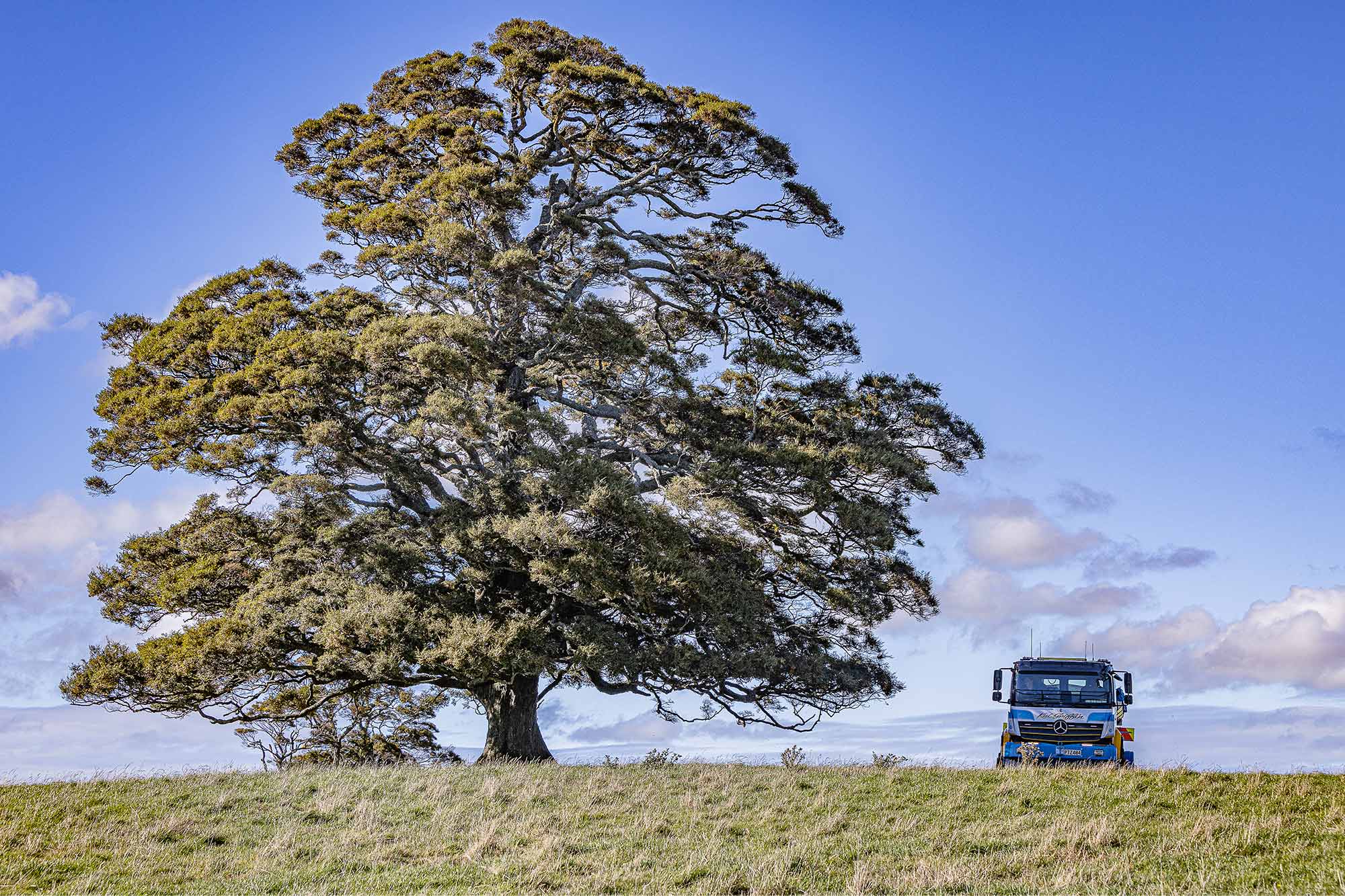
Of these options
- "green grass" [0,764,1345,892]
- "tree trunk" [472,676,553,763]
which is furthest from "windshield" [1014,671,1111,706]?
"tree trunk" [472,676,553,763]

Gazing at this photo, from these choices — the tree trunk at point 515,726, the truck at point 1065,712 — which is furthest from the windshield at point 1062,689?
the tree trunk at point 515,726

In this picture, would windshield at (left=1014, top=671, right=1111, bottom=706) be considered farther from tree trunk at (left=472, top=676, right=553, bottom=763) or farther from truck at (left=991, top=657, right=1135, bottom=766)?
tree trunk at (left=472, top=676, right=553, bottom=763)

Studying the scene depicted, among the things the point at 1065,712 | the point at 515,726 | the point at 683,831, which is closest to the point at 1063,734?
the point at 1065,712

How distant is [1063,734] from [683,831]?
925 centimetres

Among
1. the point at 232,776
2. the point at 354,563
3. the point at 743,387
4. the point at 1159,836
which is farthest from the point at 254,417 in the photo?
the point at 1159,836

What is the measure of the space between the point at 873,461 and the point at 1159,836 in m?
8.90

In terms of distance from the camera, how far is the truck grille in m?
20.0

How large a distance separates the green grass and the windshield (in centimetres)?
262

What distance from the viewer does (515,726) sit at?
21594mm

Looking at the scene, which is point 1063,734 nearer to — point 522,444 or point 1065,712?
point 1065,712

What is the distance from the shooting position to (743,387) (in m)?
23.6

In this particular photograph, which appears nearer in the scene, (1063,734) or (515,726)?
(1063,734)

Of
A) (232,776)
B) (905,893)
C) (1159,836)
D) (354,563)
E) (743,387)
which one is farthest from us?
(743,387)

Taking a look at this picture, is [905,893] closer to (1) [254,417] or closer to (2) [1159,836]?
(2) [1159,836]
